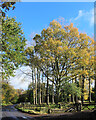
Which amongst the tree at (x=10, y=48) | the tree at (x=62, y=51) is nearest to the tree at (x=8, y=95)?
the tree at (x=62, y=51)

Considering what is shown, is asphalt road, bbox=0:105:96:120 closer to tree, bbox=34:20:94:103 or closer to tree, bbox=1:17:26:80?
tree, bbox=1:17:26:80

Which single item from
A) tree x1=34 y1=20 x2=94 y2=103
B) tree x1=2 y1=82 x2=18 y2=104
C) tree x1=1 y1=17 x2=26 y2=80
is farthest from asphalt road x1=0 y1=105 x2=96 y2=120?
tree x1=2 y1=82 x2=18 y2=104

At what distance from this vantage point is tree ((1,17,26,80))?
28.7 ft

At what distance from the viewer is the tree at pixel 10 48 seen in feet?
28.7

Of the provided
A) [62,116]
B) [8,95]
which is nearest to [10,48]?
[62,116]

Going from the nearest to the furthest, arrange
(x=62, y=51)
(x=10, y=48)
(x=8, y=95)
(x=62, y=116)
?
(x=62, y=116) < (x=10, y=48) < (x=62, y=51) < (x=8, y=95)

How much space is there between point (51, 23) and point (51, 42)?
9.73 ft

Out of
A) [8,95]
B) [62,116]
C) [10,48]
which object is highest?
[10,48]

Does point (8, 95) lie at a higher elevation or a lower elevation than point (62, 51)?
lower

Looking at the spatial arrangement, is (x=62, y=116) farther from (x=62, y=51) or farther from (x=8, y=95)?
(x=8, y=95)

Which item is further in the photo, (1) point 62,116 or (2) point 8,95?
(2) point 8,95

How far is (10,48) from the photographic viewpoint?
913 centimetres

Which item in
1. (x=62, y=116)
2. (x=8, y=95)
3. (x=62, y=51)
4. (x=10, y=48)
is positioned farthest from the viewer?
(x=8, y=95)

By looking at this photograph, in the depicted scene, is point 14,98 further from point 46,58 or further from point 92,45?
point 92,45
